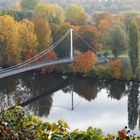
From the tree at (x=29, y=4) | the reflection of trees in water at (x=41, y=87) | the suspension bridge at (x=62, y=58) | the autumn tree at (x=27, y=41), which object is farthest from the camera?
the tree at (x=29, y=4)

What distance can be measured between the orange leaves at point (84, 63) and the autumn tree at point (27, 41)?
2454 millimetres

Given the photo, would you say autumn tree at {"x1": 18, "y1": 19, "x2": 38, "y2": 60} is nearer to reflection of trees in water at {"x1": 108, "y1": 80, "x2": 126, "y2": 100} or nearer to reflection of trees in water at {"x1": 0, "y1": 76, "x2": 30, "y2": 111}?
reflection of trees in water at {"x1": 0, "y1": 76, "x2": 30, "y2": 111}

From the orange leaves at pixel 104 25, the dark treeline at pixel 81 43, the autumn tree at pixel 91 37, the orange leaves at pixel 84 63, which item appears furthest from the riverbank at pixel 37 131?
the orange leaves at pixel 104 25

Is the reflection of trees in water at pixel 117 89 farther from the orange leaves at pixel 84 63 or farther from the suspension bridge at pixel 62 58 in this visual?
the suspension bridge at pixel 62 58

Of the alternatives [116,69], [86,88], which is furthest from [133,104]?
[116,69]

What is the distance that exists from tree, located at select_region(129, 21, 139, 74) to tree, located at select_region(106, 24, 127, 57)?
1.90 meters

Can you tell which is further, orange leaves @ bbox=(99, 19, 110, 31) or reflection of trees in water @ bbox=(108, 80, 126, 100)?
orange leaves @ bbox=(99, 19, 110, 31)

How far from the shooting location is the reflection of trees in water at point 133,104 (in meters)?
14.0

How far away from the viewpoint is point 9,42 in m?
22.0

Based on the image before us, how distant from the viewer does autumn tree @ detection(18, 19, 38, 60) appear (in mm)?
22328

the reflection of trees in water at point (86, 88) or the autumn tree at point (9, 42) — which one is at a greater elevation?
the autumn tree at point (9, 42)

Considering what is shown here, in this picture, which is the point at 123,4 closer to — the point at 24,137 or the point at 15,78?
the point at 15,78

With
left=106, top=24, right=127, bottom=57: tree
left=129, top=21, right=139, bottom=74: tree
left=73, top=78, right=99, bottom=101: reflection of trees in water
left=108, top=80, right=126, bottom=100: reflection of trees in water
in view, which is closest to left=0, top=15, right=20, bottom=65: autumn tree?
left=73, top=78, right=99, bottom=101: reflection of trees in water

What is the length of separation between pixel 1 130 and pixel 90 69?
1898 cm
